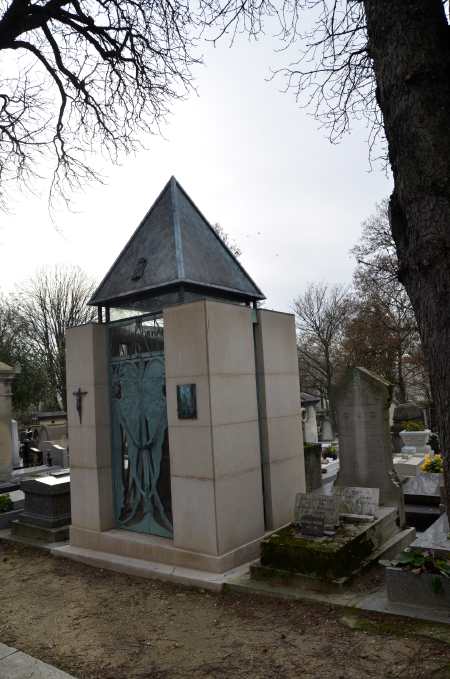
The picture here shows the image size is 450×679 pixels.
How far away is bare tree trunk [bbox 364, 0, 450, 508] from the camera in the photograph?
99.6 inches

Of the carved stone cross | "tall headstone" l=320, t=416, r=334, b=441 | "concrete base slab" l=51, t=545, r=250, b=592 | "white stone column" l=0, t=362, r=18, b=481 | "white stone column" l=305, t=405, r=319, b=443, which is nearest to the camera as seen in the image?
"concrete base slab" l=51, t=545, r=250, b=592

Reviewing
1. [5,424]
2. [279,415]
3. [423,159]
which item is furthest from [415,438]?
[423,159]

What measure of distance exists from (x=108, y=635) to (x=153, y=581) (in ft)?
4.38

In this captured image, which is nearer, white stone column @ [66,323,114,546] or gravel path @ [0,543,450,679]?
gravel path @ [0,543,450,679]

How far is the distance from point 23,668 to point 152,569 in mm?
2252

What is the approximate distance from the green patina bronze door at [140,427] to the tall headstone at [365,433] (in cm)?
329

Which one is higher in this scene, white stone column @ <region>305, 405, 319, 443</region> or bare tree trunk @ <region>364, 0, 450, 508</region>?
bare tree trunk @ <region>364, 0, 450, 508</region>

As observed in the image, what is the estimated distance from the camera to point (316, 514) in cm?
591

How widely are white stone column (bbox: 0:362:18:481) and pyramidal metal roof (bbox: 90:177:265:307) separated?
30.4 ft

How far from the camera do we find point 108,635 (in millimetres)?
4688

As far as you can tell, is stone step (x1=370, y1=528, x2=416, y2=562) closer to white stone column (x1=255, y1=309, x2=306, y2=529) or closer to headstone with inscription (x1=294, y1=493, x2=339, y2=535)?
headstone with inscription (x1=294, y1=493, x2=339, y2=535)

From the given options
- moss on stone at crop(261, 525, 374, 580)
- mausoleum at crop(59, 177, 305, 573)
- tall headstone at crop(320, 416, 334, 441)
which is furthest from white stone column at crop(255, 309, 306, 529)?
tall headstone at crop(320, 416, 334, 441)

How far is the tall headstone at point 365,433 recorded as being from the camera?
26.1 feet

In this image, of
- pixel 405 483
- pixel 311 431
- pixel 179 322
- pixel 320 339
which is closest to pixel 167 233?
pixel 179 322
